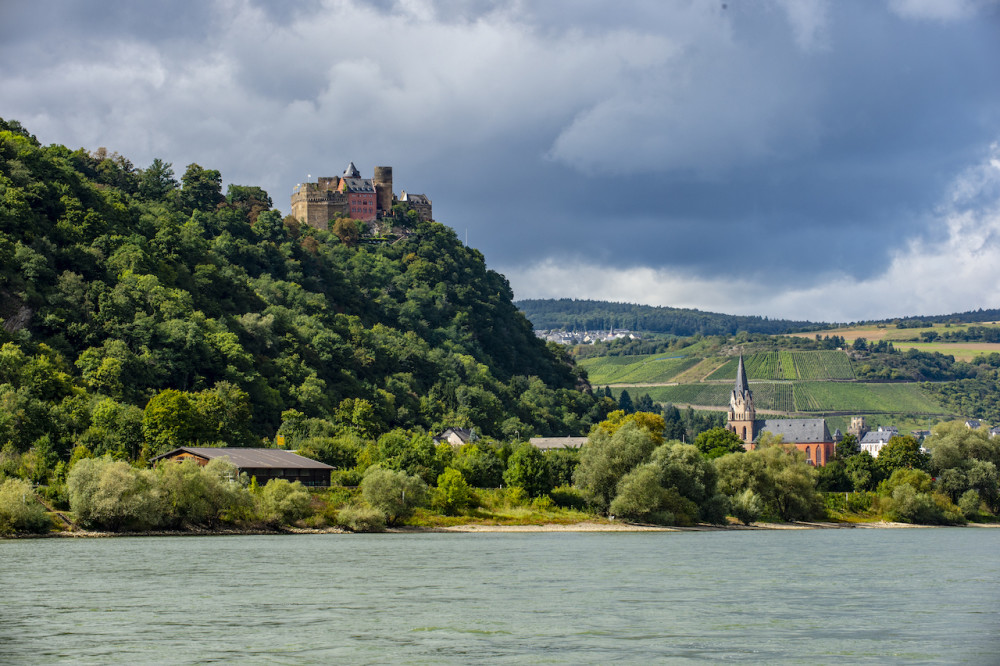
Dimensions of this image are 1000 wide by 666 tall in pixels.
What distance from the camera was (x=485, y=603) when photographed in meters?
43.3

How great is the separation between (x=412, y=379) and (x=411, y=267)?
44123mm

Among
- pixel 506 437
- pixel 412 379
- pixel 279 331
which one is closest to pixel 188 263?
pixel 279 331

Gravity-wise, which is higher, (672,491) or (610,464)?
(610,464)

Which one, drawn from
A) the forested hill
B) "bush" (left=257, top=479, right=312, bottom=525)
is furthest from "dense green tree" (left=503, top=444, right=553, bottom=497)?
the forested hill

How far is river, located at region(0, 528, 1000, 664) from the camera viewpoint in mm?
32688

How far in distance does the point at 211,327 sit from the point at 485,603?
8180 cm

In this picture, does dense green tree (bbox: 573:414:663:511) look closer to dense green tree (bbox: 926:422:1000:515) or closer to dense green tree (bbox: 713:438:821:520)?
dense green tree (bbox: 713:438:821:520)

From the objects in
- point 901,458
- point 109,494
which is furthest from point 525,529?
point 901,458

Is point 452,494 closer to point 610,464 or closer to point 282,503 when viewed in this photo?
point 610,464

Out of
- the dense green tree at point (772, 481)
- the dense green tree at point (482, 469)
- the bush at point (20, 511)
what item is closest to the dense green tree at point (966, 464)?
the dense green tree at point (772, 481)

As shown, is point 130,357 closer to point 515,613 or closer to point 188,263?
point 188,263

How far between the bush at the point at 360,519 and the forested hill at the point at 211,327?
53.7 feet

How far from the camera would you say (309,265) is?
167625 mm

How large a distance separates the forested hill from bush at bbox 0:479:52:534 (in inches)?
477
